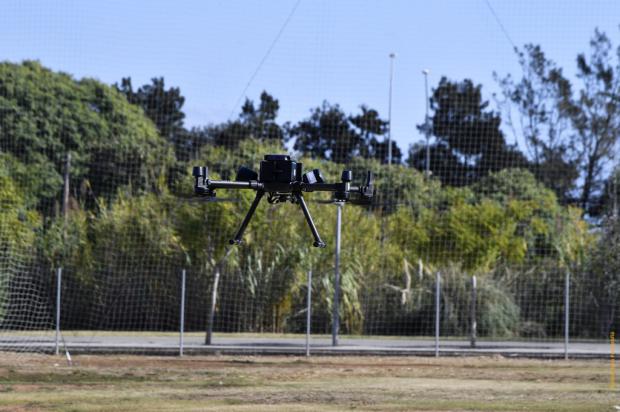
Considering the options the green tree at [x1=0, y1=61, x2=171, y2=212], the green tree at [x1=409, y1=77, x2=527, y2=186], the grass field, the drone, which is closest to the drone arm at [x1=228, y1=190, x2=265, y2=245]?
the drone

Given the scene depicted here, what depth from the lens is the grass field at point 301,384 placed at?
1340 centimetres

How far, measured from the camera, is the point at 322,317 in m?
28.2

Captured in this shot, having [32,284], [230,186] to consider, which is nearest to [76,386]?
[230,186]

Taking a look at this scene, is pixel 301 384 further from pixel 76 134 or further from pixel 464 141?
pixel 76 134

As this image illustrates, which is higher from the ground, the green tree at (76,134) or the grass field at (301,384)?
the green tree at (76,134)

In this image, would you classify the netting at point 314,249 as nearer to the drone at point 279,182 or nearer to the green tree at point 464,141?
the green tree at point 464,141

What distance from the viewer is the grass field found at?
13.4 meters

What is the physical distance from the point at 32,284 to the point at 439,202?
43.9 feet

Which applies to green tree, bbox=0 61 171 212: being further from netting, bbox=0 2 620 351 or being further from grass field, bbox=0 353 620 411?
grass field, bbox=0 353 620 411

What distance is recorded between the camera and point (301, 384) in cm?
1619

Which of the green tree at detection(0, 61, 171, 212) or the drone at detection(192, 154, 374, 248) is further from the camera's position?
the green tree at detection(0, 61, 171, 212)

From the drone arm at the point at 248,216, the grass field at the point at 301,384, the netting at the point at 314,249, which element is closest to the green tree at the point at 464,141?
the netting at the point at 314,249

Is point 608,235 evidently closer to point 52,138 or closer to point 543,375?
point 543,375

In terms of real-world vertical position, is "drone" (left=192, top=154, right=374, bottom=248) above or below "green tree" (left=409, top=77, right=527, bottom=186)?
below
